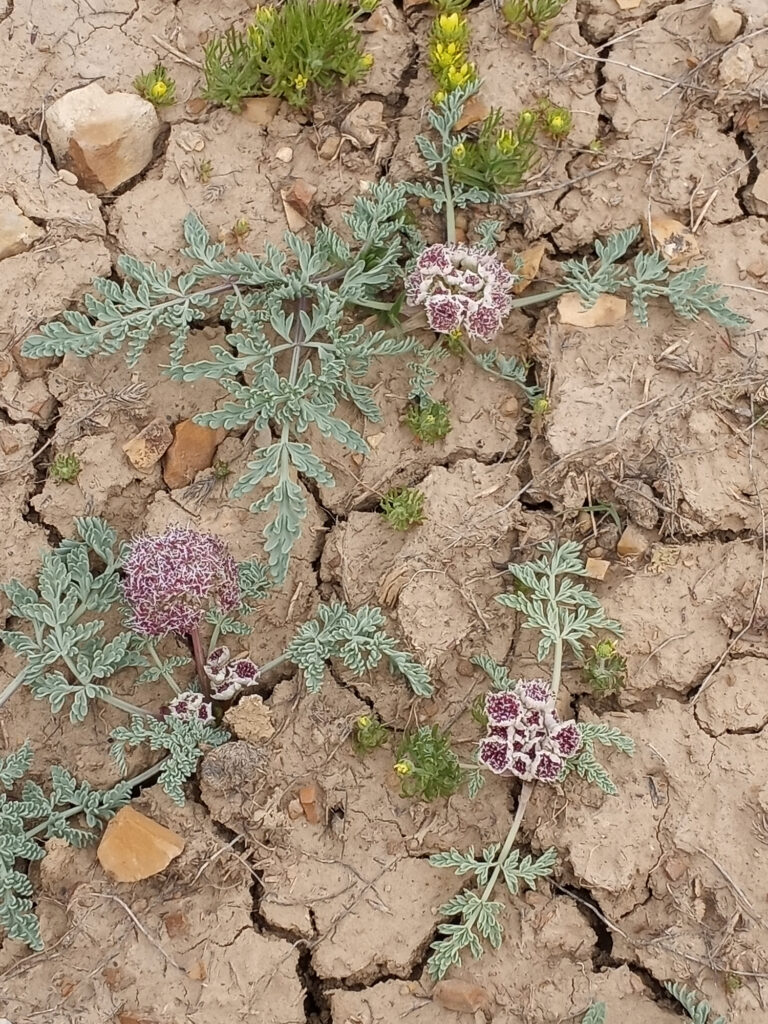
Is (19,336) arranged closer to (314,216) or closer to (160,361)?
(160,361)

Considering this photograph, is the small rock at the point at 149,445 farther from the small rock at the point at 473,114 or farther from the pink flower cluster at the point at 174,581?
the small rock at the point at 473,114

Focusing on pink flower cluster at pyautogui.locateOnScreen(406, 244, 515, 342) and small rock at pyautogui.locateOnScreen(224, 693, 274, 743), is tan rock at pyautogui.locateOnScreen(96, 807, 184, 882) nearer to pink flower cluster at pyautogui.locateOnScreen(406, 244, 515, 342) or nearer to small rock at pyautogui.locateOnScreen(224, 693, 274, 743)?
small rock at pyautogui.locateOnScreen(224, 693, 274, 743)

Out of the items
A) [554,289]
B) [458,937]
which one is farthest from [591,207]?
[458,937]

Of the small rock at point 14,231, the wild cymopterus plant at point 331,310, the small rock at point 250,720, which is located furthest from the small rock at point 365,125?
the small rock at point 250,720

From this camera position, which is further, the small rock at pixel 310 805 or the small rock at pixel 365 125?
the small rock at pixel 365 125

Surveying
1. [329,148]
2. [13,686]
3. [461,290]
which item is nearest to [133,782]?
[13,686]

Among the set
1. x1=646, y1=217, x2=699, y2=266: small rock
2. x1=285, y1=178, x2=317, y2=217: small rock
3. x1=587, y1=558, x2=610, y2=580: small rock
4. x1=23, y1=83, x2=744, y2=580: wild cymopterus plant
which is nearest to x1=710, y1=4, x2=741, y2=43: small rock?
x1=646, y1=217, x2=699, y2=266: small rock
